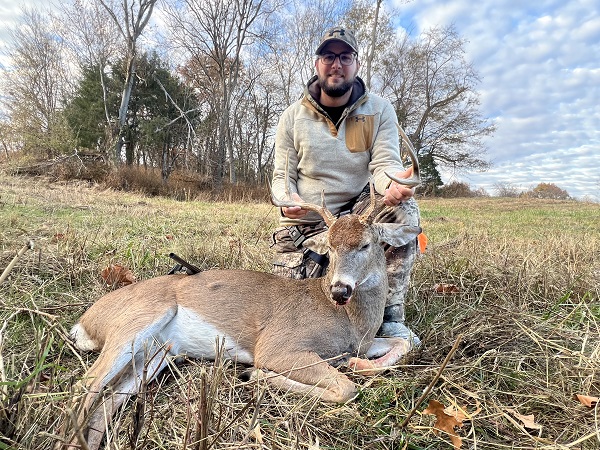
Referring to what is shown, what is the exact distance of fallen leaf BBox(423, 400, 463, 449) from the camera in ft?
5.43

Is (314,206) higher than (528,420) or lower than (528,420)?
higher

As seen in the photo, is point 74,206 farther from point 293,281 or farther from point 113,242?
point 293,281

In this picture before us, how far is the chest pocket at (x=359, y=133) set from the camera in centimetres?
383

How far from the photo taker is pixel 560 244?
16.4 feet

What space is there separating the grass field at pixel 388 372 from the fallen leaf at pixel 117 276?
0.10 metres

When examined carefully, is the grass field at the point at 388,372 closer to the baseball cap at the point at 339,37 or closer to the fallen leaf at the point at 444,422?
the fallen leaf at the point at 444,422

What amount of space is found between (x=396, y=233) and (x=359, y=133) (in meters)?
1.32

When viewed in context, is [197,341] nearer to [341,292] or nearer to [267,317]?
[267,317]

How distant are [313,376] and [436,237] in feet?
16.5

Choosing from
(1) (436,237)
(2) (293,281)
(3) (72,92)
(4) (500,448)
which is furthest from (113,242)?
(3) (72,92)

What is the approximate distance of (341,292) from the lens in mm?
2418

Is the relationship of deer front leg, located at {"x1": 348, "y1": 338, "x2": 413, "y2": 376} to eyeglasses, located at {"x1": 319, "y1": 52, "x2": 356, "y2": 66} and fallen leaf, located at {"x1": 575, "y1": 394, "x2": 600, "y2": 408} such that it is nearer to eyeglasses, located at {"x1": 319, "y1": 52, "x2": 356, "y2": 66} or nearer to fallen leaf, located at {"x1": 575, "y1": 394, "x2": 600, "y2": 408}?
fallen leaf, located at {"x1": 575, "y1": 394, "x2": 600, "y2": 408}

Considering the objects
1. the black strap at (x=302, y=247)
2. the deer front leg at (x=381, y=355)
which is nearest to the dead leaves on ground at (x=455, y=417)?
the deer front leg at (x=381, y=355)

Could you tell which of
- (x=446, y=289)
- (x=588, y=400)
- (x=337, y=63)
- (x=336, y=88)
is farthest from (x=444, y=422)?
(x=337, y=63)
